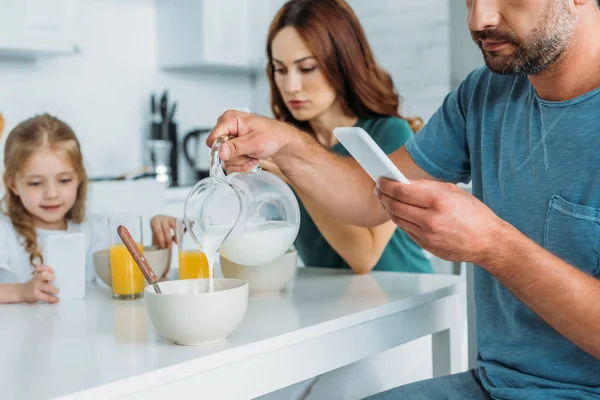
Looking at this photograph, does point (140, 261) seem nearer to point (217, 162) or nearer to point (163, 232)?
point (217, 162)

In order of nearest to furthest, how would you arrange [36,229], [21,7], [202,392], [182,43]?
1. [202,392]
2. [36,229]
3. [21,7]
4. [182,43]

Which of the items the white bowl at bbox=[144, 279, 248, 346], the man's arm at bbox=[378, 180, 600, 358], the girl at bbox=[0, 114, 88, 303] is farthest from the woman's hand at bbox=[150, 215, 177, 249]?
the man's arm at bbox=[378, 180, 600, 358]

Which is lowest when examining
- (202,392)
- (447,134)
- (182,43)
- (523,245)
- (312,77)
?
(202,392)

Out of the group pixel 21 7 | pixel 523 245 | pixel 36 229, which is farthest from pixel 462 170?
pixel 21 7

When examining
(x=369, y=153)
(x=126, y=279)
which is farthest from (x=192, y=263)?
(x=369, y=153)

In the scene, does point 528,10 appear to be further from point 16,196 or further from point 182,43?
point 182,43

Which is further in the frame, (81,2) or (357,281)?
(81,2)

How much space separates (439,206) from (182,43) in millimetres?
3065

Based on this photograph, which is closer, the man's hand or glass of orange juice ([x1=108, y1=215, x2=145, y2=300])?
the man's hand

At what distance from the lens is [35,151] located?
2.07 m

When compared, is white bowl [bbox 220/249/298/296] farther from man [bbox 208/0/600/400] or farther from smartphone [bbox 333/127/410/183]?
smartphone [bbox 333/127/410/183]

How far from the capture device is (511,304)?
1.31 meters

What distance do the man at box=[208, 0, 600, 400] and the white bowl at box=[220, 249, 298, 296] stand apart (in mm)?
187

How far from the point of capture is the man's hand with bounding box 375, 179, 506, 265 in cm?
103
